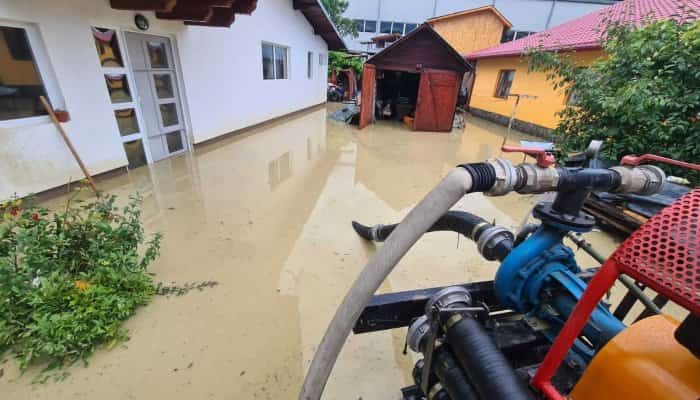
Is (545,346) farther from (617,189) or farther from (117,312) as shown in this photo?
(117,312)

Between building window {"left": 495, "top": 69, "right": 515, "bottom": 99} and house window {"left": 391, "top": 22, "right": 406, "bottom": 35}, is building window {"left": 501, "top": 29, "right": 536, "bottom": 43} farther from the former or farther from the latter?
building window {"left": 495, "top": 69, "right": 515, "bottom": 99}

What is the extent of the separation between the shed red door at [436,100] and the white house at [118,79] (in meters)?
4.51

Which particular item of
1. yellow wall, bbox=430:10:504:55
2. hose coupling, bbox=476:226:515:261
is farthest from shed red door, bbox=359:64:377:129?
yellow wall, bbox=430:10:504:55

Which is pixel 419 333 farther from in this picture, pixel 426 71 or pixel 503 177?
pixel 426 71

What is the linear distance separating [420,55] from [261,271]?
8.03 m

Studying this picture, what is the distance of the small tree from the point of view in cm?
308

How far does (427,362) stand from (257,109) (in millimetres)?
7568

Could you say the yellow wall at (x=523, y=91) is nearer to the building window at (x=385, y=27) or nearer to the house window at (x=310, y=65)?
the house window at (x=310, y=65)

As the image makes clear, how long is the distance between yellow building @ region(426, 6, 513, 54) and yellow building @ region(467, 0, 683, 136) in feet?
15.5

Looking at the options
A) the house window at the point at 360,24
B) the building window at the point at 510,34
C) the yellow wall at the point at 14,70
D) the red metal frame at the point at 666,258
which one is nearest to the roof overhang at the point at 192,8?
the yellow wall at the point at 14,70

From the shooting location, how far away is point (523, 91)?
9.40m

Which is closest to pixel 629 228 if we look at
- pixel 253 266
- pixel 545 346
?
pixel 545 346

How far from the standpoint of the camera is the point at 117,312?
187 cm

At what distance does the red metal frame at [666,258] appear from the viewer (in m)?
0.42
